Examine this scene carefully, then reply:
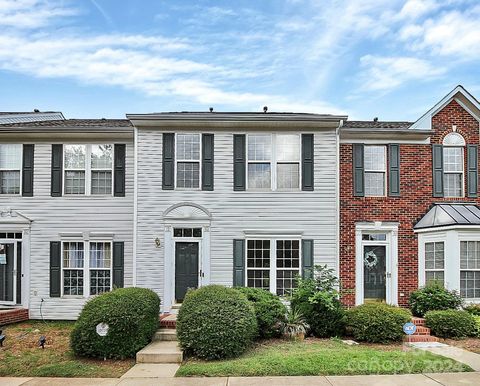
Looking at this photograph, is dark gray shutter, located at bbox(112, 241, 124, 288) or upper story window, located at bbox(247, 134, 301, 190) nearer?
upper story window, located at bbox(247, 134, 301, 190)

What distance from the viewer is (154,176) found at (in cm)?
1395

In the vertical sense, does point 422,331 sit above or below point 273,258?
below

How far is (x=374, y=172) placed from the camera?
48.2ft

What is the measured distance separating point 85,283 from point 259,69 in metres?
9.69

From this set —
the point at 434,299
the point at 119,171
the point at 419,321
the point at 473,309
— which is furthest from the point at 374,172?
the point at 119,171

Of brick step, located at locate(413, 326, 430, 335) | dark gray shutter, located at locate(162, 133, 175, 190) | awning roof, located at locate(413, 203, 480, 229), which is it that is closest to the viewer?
brick step, located at locate(413, 326, 430, 335)

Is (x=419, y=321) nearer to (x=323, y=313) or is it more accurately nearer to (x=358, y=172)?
(x=323, y=313)

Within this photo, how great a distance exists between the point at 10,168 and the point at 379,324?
11962 millimetres

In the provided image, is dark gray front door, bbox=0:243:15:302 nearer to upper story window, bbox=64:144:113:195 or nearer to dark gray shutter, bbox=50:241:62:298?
dark gray shutter, bbox=50:241:62:298

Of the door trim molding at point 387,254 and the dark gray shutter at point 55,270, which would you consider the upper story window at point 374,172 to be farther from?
the dark gray shutter at point 55,270

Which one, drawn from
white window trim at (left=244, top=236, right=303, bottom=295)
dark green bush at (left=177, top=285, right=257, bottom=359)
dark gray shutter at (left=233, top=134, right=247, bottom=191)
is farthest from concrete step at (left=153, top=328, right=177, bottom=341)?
dark gray shutter at (left=233, top=134, right=247, bottom=191)

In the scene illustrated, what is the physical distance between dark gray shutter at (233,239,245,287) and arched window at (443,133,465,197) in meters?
6.78

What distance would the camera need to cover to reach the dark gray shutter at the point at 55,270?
1455cm

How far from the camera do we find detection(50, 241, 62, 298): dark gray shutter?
1455cm
